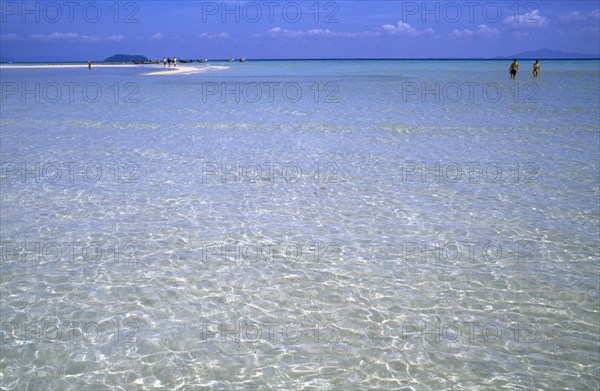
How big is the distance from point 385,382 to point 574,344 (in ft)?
8.80

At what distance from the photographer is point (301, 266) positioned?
8094mm

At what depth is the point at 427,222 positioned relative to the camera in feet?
32.9

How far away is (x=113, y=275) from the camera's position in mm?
7773

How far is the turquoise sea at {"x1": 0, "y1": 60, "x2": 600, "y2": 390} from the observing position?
5.62m

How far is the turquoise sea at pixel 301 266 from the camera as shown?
5.62m

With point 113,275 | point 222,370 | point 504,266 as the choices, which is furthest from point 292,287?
point 504,266

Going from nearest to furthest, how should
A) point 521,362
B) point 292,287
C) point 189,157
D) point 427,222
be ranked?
1. point 521,362
2. point 292,287
3. point 427,222
4. point 189,157

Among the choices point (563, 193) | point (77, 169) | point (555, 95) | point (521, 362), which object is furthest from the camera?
point (555, 95)

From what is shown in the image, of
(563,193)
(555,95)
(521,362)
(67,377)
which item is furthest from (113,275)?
(555,95)

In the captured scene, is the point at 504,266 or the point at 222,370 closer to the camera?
the point at 222,370

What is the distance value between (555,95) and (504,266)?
33.1 meters

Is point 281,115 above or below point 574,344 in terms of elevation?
above

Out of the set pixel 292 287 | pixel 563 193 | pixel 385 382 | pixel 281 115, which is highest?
pixel 281 115

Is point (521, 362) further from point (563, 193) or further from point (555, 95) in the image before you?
point (555, 95)
